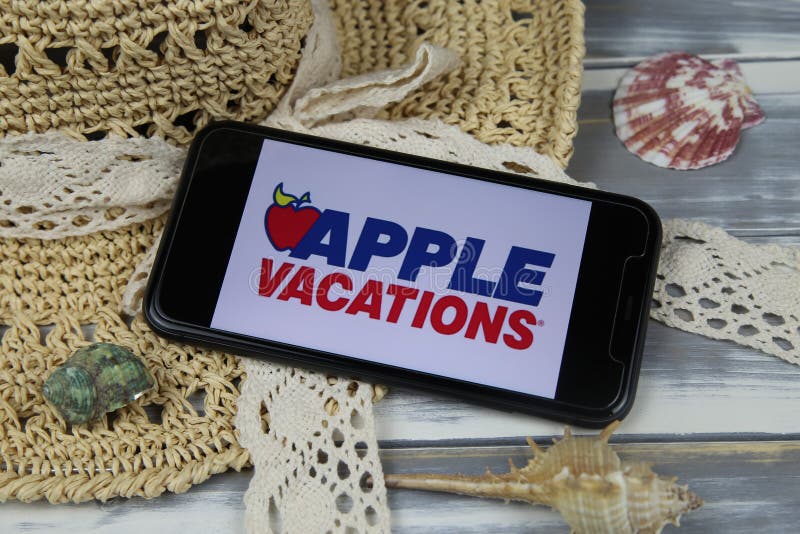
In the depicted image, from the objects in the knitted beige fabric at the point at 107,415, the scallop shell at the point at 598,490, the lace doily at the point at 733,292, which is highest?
the lace doily at the point at 733,292

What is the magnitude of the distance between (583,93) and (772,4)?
19 cm

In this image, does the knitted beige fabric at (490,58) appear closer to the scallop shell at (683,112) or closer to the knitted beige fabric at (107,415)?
the scallop shell at (683,112)

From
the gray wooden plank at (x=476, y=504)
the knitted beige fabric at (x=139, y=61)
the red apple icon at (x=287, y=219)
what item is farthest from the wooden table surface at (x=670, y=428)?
the knitted beige fabric at (x=139, y=61)

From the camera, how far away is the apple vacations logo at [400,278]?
1.70 feet

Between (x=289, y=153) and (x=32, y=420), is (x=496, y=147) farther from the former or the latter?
(x=32, y=420)

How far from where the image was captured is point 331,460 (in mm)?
501

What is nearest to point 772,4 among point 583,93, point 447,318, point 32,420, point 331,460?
point 583,93

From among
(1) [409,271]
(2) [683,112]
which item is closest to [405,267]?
(1) [409,271]

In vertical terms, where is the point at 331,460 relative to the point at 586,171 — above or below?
below

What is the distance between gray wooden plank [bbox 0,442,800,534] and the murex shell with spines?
6cm

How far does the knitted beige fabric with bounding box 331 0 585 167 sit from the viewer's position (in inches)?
22.6

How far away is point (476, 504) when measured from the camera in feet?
1.66

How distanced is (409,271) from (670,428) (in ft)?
0.67

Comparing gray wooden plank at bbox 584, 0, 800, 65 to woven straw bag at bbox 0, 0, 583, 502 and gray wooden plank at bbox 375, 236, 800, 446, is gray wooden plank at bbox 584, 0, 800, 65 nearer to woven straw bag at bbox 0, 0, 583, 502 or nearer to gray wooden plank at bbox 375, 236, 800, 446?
woven straw bag at bbox 0, 0, 583, 502
